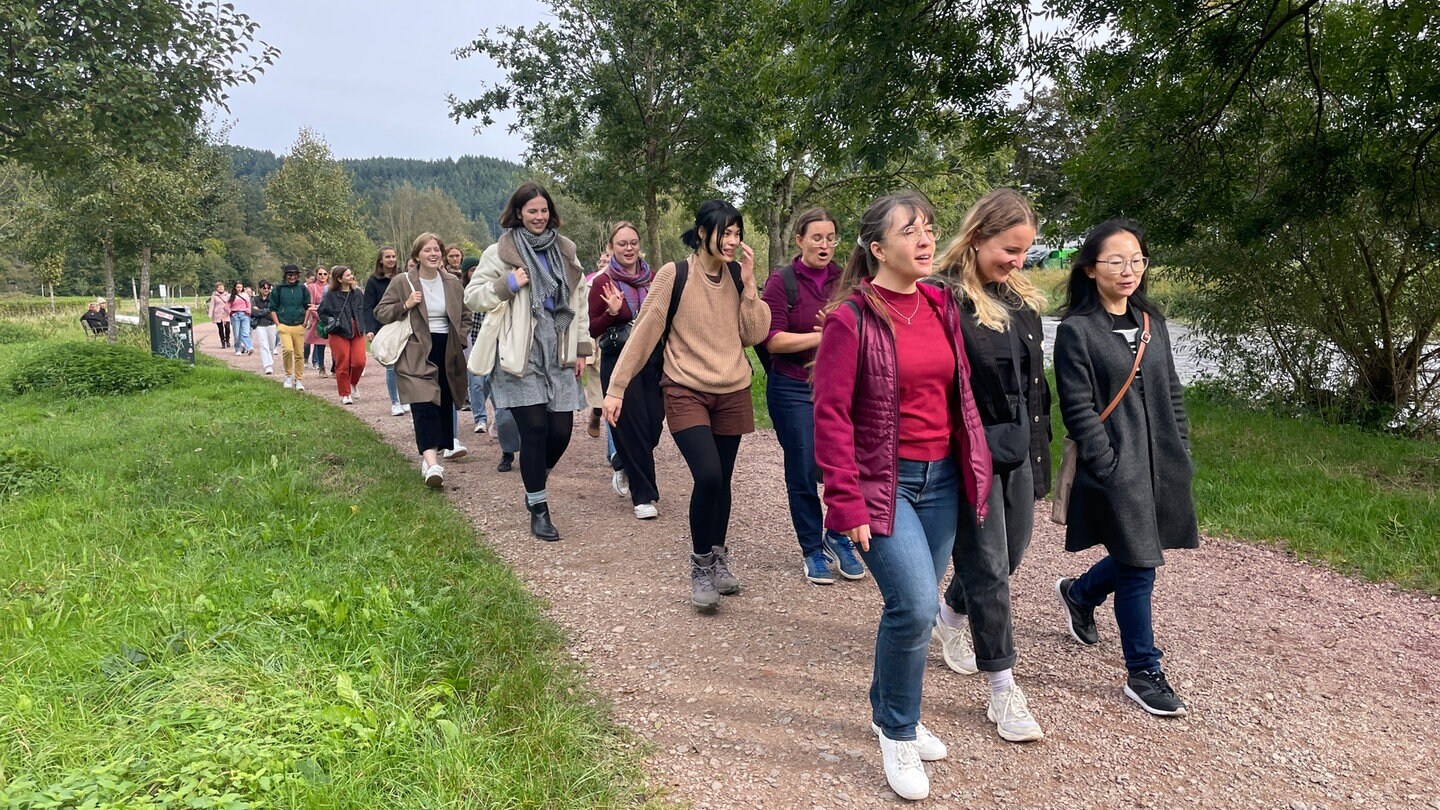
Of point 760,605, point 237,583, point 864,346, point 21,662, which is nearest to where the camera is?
point 864,346

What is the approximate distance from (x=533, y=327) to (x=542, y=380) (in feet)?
1.09

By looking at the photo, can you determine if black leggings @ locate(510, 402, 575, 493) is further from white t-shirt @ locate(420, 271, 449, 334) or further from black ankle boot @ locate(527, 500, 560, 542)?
white t-shirt @ locate(420, 271, 449, 334)

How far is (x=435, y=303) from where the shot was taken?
22.0 ft

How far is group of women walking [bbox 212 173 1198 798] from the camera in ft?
9.02

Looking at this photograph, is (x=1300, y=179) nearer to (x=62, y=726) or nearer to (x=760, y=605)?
(x=760, y=605)

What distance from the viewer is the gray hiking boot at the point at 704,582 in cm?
431

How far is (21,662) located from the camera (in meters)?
3.25

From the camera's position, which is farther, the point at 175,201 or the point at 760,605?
the point at 175,201

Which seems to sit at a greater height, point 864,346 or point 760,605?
point 864,346

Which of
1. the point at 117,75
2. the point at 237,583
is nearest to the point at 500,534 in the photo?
the point at 237,583

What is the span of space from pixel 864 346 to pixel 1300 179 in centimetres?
648

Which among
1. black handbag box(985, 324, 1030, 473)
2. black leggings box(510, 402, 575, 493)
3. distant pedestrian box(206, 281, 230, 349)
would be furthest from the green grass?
distant pedestrian box(206, 281, 230, 349)

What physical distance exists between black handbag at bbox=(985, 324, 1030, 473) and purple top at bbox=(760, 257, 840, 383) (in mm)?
1684

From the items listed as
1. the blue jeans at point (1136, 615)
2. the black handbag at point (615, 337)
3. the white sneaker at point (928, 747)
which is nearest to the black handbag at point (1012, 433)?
the blue jeans at point (1136, 615)
